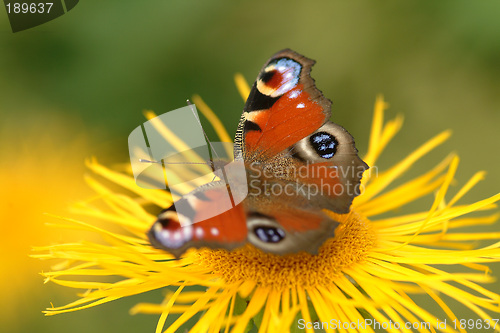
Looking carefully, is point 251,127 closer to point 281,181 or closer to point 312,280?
point 281,181

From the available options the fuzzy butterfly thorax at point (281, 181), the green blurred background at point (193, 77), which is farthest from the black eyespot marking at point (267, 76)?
the green blurred background at point (193, 77)

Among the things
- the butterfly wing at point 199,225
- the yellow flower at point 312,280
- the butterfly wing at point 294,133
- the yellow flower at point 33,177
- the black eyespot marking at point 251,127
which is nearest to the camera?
the butterfly wing at point 199,225

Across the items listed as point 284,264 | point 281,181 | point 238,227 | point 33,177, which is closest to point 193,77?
point 33,177

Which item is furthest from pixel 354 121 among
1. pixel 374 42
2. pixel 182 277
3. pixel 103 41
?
pixel 182 277

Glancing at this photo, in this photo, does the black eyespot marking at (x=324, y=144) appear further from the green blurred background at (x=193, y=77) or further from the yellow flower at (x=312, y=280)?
the green blurred background at (x=193, y=77)

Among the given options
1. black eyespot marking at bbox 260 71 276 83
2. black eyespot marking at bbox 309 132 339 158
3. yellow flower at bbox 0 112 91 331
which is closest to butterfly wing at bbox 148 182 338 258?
black eyespot marking at bbox 309 132 339 158

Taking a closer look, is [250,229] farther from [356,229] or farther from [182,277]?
[356,229]
